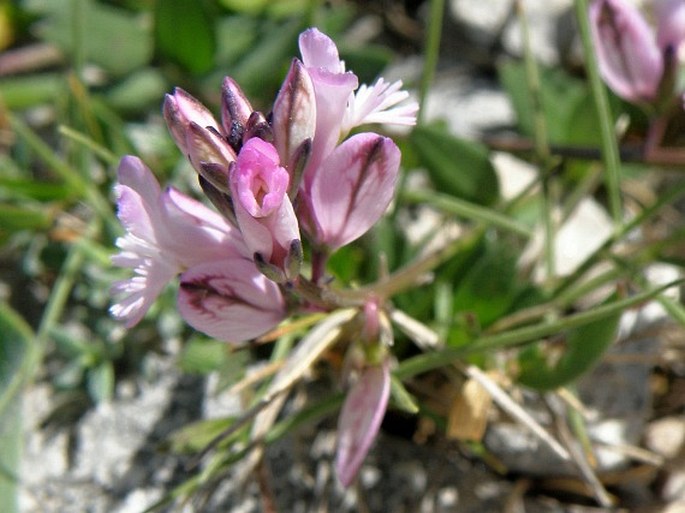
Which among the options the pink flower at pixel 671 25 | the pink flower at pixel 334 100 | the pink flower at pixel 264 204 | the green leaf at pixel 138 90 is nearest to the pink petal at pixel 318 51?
the pink flower at pixel 334 100

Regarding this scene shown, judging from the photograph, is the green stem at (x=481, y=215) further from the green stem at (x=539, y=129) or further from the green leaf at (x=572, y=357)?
the green leaf at (x=572, y=357)

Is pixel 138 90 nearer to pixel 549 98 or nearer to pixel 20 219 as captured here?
pixel 20 219

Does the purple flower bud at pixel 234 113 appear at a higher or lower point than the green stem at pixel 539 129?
higher

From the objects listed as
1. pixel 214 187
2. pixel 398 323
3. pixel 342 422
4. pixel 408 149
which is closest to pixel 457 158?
pixel 408 149

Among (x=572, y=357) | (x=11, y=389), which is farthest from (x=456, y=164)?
(x=11, y=389)

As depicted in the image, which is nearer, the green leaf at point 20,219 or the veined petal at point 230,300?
the veined petal at point 230,300

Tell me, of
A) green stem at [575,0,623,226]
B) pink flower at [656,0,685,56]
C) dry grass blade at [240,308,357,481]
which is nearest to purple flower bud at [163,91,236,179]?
dry grass blade at [240,308,357,481]
